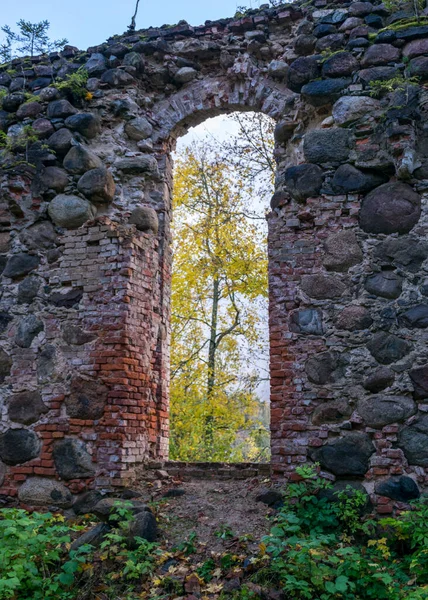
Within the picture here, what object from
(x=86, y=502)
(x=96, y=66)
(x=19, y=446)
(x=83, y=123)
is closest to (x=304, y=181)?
(x=83, y=123)

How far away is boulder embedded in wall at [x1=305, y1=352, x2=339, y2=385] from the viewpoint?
5.22 meters

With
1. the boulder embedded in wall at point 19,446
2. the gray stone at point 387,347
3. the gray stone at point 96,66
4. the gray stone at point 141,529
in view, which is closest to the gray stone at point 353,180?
the gray stone at point 387,347

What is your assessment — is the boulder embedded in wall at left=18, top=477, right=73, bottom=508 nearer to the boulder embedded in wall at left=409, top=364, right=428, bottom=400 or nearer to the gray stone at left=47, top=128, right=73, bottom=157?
the boulder embedded in wall at left=409, top=364, right=428, bottom=400

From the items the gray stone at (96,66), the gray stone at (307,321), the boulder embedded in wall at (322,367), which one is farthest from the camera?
the gray stone at (96,66)

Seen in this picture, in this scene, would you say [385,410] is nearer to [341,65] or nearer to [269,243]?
[269,243]

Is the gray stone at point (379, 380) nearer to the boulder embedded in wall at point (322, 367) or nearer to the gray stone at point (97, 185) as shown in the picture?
the boulder embedded in wall at point (322, 367)

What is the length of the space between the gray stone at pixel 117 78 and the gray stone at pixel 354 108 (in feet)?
8.11

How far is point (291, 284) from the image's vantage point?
219 inches

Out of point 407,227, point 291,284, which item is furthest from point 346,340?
point 407,227

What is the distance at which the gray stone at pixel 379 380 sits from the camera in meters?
5.06

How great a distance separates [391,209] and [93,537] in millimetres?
3857

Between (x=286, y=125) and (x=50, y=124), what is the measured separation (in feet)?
8.69

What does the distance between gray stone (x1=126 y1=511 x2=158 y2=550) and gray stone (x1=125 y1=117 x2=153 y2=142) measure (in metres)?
4.03

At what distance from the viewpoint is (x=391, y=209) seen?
541cm
